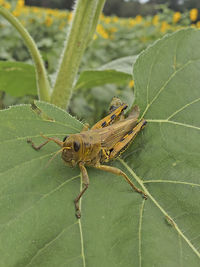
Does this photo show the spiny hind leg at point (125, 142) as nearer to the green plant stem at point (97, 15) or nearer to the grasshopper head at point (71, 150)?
the grasshopper head at point (71, 150)

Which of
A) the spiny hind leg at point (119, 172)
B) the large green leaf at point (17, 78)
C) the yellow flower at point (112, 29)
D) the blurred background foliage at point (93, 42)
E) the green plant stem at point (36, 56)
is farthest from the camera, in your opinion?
the yellow flower at point (112, 29)

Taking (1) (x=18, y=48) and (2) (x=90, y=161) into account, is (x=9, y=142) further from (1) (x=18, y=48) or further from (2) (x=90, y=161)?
(1) (x=18, y=48)

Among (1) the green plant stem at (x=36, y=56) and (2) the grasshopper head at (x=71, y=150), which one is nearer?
(2) the grasshopper head at (x=71, y=150)

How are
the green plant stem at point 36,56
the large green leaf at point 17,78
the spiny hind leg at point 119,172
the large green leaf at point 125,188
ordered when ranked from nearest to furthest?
the large green leaf at point 125,188 → the spiny hind leg at point 119,172 → the green plant stem at point 36,56 → the large green leaf at point 17,78

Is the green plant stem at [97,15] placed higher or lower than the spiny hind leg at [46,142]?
higher

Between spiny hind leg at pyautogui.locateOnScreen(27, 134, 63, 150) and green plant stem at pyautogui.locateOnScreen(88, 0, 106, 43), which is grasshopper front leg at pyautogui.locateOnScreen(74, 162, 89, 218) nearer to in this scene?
spiny hind leg at pyautogui.locateOnScreen(27, 134, 63, 150)

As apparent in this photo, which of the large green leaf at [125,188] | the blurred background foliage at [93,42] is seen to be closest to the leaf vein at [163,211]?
the large green leaf at [125,188]

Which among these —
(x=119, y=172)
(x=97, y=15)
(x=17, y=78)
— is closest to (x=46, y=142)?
(x=119, y=172)
